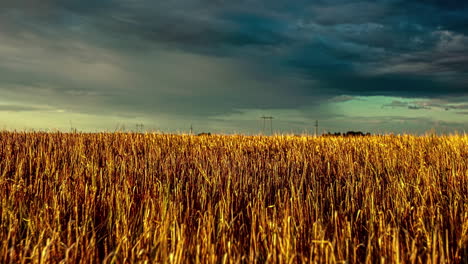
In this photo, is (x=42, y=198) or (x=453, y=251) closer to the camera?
(x=453, y=251)

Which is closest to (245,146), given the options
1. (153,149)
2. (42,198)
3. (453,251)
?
(153,149)

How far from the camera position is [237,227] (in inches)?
168

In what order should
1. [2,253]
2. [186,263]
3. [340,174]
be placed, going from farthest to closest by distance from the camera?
[340,174] → [2,253] → [186,263]

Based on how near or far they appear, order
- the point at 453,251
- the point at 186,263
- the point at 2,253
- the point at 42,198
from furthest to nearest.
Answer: the point at 42,198 < the point at 453,251 < the point at 2,253 < the point at 186,263

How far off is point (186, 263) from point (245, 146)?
391 inches

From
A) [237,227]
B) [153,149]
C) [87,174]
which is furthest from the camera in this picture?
[153,149]

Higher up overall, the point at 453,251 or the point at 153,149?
the point at 153,149

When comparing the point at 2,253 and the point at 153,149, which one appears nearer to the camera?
the point at 2,253

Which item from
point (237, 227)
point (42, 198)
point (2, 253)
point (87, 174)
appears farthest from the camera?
point (87, 174)

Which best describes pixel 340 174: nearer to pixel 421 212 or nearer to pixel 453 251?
pixel 421 212

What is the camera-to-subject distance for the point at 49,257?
3.29 meters

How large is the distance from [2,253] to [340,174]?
18.5 ft

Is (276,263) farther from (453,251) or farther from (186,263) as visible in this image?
(453,251)

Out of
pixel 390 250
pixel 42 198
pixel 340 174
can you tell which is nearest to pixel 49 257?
pixel 42 198
